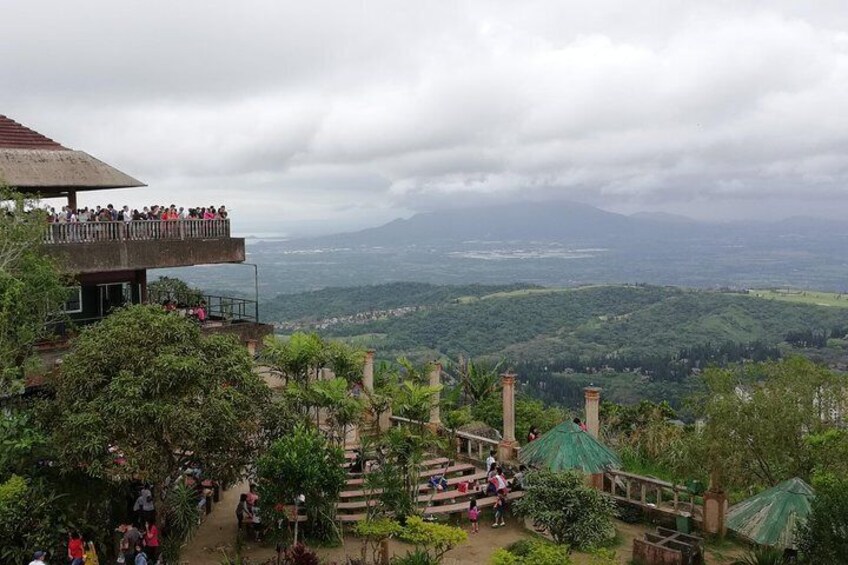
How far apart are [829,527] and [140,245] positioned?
15.7 metres

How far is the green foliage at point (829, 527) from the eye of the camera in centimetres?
1091

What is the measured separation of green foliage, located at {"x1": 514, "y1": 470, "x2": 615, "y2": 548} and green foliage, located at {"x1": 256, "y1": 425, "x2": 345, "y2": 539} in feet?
12.0

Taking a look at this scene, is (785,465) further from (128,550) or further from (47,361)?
(47,361)

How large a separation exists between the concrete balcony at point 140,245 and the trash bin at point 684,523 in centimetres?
1299

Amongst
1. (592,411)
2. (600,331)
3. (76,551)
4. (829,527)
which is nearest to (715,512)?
(592,411)

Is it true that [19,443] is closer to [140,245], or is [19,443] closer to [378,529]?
[378,529]

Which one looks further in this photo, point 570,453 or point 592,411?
point 592,411

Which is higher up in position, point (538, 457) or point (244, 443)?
point (244, 443)

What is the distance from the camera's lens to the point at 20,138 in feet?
64.1

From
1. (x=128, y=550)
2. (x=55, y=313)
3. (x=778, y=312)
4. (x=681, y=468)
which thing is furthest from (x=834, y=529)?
(x=778, y=312)

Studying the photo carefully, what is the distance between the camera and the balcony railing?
56.2 ft

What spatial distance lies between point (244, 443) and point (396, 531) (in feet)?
10.5

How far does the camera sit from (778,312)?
108 m

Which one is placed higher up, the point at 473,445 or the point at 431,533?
the point at 431,533
